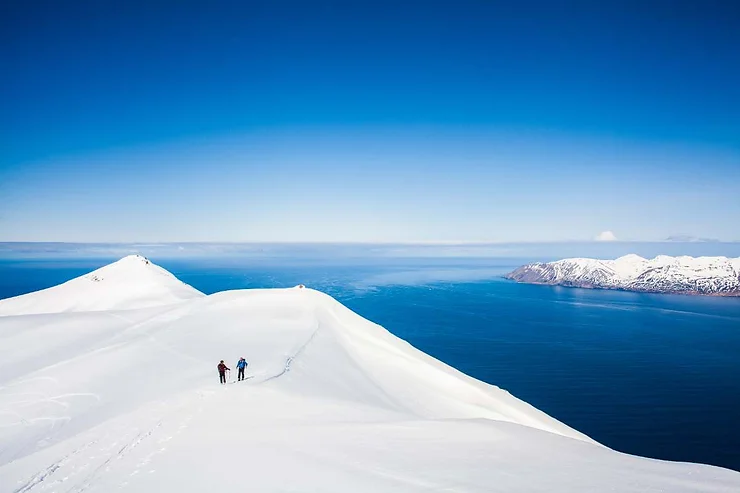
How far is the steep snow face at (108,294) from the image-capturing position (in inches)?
2613

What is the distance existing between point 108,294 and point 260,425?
70.3m

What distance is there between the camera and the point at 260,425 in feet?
48.0

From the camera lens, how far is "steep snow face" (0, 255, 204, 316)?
66.4 metres

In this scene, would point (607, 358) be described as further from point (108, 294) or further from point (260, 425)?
point (108, 294)

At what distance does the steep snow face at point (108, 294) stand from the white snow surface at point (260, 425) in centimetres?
3448

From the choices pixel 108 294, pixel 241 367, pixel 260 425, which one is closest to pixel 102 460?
pixel 260 425

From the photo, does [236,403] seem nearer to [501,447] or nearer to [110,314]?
[501,447]

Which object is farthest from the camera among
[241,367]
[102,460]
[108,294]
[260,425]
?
[108,294]

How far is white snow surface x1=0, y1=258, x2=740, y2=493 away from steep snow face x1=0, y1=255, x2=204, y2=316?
1357 inches

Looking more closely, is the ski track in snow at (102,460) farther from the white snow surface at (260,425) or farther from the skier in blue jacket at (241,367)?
the skier in blue jacket at (241,367)

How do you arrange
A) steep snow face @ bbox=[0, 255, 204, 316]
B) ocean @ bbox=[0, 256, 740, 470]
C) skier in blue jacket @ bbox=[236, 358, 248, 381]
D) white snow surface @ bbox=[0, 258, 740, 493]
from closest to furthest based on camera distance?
white snow surface @ bbox=[0, 258, 740, 493]
skier in blue jacket @ bbox=[236, 358, 248, 381]
ocean @ bbox=[0, 256, 740, 470]
steep snow face @ bbox=[0, 255, 204, 316]

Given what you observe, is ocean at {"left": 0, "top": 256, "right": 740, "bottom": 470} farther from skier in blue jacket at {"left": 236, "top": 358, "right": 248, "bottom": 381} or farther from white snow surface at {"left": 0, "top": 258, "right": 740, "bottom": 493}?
skier in blue jacket at {"left": 236, "top": 358, "right": 248, "bottom": 381}

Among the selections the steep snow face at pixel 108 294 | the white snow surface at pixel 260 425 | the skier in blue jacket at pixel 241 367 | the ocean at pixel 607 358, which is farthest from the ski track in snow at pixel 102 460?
the steep snow face at pixel 108 294

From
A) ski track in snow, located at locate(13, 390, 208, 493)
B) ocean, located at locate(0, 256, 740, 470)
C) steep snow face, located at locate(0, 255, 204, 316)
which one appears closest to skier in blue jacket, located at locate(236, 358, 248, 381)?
ski track in snow, located at locate(13, 390, 208, 493)
